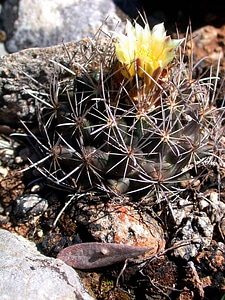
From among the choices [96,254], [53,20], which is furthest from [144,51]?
[53,20]

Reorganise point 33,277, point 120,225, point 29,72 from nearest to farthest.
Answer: point 33,277, point 120,225, point 29,72

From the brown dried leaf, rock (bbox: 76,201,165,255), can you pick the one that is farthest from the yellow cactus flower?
the brown dried leaf

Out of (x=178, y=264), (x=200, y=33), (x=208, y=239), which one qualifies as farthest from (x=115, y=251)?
(x=200, y=33)

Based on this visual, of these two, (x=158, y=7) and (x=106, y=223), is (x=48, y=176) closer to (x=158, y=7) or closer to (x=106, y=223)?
(x=106, y=223)

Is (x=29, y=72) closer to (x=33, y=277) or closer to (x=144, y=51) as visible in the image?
(x=144, y=51)

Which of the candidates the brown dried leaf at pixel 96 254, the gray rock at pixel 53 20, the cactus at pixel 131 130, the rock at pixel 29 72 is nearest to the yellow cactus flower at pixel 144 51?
the cactus at pixel 131 130
